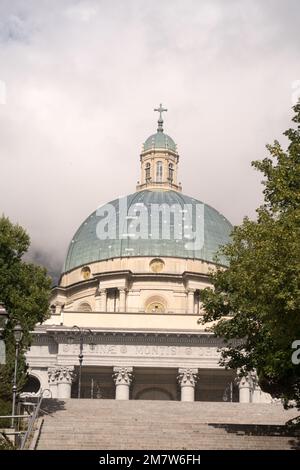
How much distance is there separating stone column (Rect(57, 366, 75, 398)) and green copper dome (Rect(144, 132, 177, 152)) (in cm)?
2957

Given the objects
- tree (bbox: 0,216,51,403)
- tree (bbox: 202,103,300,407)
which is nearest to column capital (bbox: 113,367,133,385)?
tree (bbox: 0,216,51,403)

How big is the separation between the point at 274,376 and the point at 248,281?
4017mm

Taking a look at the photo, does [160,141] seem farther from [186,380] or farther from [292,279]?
[292,279]

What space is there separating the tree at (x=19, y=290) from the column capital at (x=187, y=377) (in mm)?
27605

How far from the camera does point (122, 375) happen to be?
209 feet

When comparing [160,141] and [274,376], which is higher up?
[160,141]

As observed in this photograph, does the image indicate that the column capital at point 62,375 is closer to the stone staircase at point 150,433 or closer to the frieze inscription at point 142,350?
the frieze inscription at point 142,350

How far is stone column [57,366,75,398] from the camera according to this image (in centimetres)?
6328

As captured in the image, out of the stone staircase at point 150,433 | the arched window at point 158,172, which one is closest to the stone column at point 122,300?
the arched window at point 158,172

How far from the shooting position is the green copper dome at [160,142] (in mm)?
86500

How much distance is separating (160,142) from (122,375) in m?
30.2

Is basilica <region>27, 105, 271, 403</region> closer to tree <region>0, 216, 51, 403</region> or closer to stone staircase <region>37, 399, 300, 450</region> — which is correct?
tree <region>0, 216, 51, 403</region>

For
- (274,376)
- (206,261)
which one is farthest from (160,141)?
(274,376)
